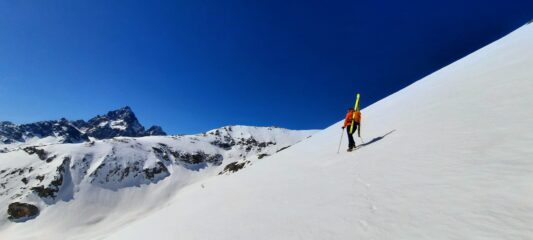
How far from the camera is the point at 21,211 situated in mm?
93562

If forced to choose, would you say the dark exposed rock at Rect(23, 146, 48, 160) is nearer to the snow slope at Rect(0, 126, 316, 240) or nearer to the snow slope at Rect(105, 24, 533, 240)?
the snow slope at Rect(0, 126, 316, 240)

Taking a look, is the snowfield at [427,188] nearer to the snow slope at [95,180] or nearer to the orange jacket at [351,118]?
the orange jacket at [351,118]

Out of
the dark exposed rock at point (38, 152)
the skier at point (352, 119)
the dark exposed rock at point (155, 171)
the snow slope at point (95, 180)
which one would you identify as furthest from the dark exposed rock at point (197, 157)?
the skier at point (352, 119)

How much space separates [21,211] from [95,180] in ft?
74.3

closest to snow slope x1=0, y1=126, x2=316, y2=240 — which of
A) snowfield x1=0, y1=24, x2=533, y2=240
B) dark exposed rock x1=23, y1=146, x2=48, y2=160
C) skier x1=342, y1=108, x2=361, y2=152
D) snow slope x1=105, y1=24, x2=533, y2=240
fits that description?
dark exposed rock x1=23, y1=146, x2=48, y2=160

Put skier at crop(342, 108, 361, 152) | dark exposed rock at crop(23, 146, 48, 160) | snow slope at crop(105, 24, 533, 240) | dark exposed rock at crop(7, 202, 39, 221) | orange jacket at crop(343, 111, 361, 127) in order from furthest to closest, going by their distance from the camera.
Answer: dark exposed rock at crop(23, 146, 48, 160) → dark exposed rock at crop(7, 202, 39, 221) → orange jacket at crop(343, 111, 361, 127) → skier at crop(342, 108, 361, 152) → snow slope at crop(105, 24, 533, 240)

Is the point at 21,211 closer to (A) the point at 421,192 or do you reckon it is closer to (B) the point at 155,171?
(B) the point at 155,171

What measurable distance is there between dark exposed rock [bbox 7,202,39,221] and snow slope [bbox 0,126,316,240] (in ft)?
5.13

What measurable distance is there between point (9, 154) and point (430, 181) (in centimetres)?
15516

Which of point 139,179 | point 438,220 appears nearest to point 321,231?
point 438,220

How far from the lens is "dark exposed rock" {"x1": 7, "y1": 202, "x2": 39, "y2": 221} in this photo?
92.6 m

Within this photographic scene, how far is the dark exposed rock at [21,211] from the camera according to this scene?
92.6 m

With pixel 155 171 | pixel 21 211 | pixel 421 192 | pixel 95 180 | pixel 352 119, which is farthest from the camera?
pixel 155 171

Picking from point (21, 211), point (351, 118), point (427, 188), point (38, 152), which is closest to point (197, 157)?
point (38, 152)
